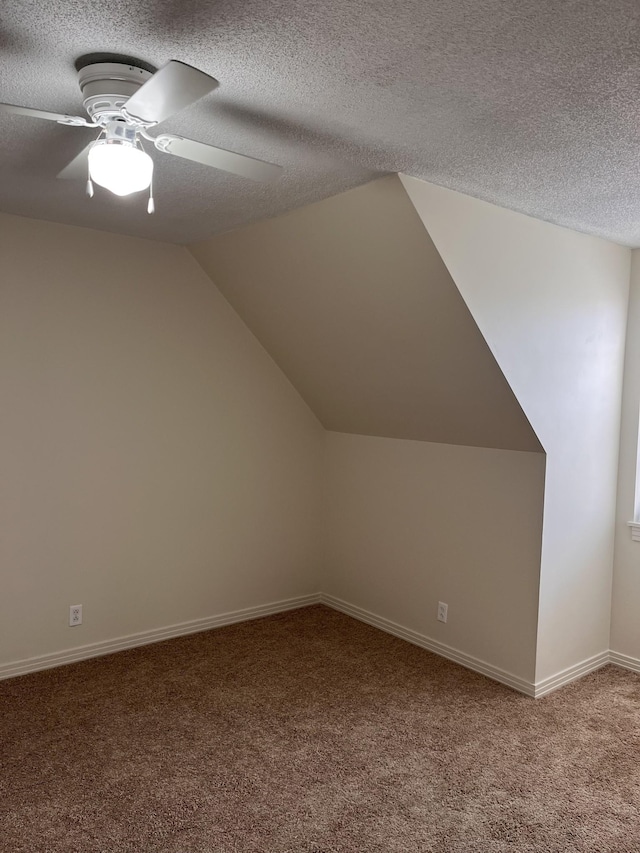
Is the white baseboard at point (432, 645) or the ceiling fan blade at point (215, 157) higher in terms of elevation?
the ceiling fan blade at point (215, 157)

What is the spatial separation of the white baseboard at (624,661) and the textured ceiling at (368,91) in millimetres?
2439

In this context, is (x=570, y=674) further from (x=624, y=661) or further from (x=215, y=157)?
(x=215, y=157)

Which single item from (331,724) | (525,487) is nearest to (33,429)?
(331,724)

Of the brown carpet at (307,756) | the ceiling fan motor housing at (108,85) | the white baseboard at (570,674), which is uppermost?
the ceiling fan motor housing at (108,85)

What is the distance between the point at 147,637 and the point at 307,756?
1480 millimetres

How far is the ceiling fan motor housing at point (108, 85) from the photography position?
1772 mm

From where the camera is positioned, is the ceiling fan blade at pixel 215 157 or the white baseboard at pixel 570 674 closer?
the ceiling fan blade at pixel 215 157

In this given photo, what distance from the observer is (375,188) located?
8.99 ft

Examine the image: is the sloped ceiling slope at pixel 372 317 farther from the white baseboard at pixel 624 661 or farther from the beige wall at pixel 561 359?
the white baseboard at pixel 624 661

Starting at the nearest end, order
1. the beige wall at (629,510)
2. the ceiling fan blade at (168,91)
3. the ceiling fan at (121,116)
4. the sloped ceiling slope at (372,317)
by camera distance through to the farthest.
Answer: the ceiling fan blade at (168,91)
the ceiling fan at (121,116)
the sloped ceiling slope at (372,317)
the beige wall at (629,510)

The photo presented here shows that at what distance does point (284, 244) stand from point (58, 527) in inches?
73.9

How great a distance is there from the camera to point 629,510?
3865 millimetres

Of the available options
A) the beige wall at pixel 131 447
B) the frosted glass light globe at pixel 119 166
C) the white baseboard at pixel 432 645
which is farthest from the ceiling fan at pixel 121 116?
the white baseboard at pixel 432 645

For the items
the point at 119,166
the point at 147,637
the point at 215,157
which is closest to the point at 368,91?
the point at 215,157
